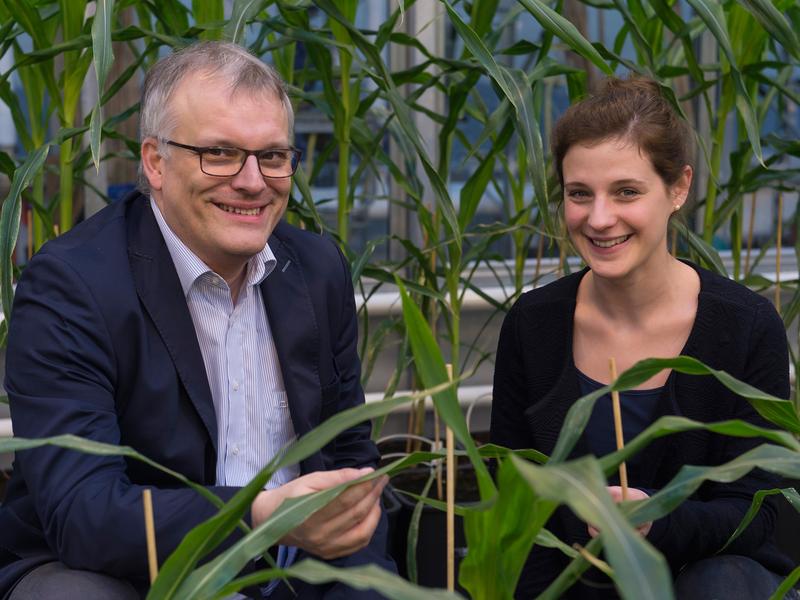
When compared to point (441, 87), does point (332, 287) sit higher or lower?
lower

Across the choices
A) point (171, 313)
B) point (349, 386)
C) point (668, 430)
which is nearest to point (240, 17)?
point (171, 313)

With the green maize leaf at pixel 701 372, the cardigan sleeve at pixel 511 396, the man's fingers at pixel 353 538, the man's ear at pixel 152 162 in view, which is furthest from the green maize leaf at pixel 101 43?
the green maize leaf at pixel 701 372

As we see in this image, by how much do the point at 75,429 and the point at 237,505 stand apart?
1.42 ft

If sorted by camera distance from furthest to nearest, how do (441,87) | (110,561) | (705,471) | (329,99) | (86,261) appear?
(441,87) < (329,99) < (86,261) < (110,561) < (705,471)

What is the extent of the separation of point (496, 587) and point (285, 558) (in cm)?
57

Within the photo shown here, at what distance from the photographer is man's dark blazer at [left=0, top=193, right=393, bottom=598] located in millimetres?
1132

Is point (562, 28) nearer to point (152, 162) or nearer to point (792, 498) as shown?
point (152, 162)

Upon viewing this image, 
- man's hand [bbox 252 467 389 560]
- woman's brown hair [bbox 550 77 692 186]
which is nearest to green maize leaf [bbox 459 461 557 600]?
man's hand [bbox 252 467 389 560]

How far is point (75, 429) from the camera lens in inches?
44.9

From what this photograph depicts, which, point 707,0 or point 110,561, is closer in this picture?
point 110,561

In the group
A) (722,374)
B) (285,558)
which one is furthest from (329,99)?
(722,374)

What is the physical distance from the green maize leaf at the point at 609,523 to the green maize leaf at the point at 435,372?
0.11m

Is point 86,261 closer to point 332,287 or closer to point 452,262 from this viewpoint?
point 332,287

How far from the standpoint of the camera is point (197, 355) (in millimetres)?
1272
